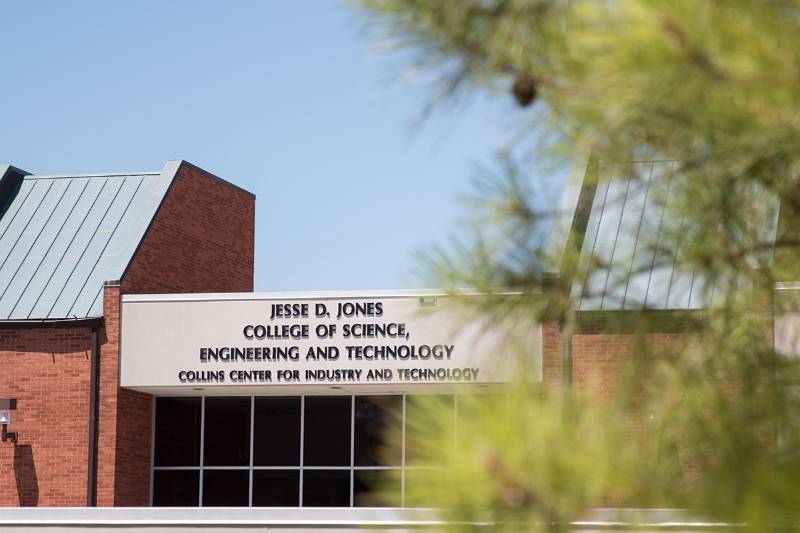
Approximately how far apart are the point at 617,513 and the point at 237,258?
29456 millimetres

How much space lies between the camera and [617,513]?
3965 millimetres

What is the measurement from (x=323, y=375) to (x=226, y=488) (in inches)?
152

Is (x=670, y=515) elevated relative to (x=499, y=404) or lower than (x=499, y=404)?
lower

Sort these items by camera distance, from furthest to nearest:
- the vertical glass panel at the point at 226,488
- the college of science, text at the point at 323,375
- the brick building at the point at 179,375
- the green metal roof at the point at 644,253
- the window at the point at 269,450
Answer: the vertical glass panel at the point at 226,488, the window at the point at 269,450, the brick building at the point at 179,375, the college of science, text at the point at 323,375, the green metal roof at the point at 644,253

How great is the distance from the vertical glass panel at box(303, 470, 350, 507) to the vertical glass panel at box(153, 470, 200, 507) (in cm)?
245

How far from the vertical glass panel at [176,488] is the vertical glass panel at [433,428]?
946 inches

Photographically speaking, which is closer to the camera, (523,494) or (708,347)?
(523,494)

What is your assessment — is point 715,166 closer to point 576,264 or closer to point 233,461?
point 576,264

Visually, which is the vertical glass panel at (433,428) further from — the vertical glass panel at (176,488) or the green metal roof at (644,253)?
the vertical glass panel at (176,488)

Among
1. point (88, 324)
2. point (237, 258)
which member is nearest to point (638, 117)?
point (88, 324)

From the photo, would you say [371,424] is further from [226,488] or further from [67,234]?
[67,234]

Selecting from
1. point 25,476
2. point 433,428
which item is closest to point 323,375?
point 25,476

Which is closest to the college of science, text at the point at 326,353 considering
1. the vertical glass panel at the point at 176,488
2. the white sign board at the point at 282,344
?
the white sign board at the point at 282,344

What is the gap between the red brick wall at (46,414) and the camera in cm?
2564
